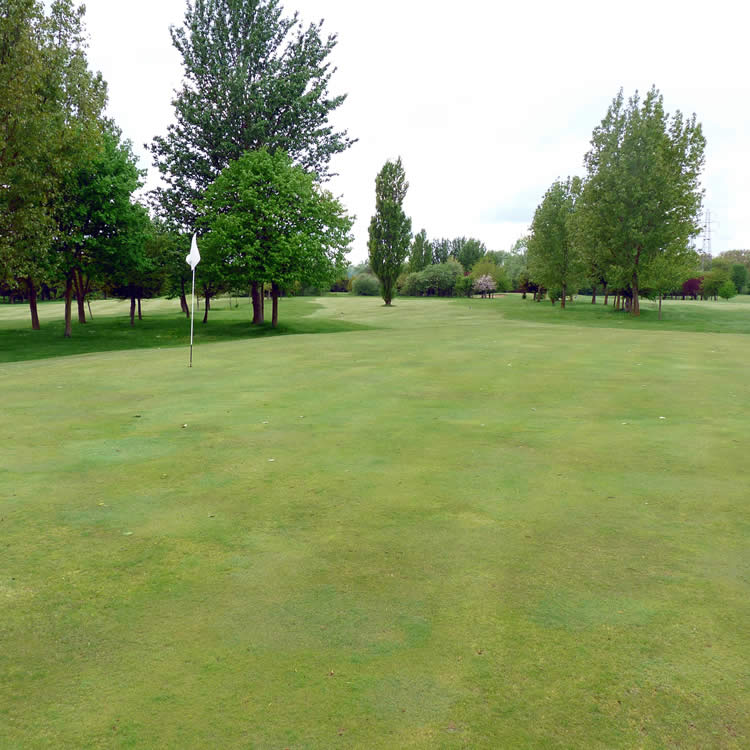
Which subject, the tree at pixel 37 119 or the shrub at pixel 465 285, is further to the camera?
the shrub at pixel 465 285

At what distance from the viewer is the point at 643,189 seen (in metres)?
50.4

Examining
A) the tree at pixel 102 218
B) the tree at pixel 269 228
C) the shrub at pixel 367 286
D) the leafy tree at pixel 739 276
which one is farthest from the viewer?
the leafy tree at pixel 739 276

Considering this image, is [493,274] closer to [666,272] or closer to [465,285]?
[465,285]

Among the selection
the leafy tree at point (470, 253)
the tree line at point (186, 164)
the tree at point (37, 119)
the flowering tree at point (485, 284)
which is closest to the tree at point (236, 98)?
the tree line at point (186, 164)

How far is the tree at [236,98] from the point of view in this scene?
144 ft

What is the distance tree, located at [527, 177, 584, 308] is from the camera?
68.3 m

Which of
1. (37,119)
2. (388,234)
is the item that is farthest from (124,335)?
(388,234)

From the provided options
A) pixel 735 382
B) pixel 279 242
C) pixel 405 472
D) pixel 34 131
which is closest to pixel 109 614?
pixel 405 472

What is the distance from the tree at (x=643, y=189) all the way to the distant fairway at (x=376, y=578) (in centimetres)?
4409

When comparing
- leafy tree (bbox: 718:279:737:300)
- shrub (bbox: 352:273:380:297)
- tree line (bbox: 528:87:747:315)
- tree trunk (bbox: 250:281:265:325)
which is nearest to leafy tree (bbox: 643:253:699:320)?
tree line (bbox: 528:87:747:315)

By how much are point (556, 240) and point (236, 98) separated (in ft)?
132

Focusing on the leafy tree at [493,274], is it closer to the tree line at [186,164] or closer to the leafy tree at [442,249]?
the leafy tree at [442,249]

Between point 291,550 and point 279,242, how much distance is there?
35.3 meters

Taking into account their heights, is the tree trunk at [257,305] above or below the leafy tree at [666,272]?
below
